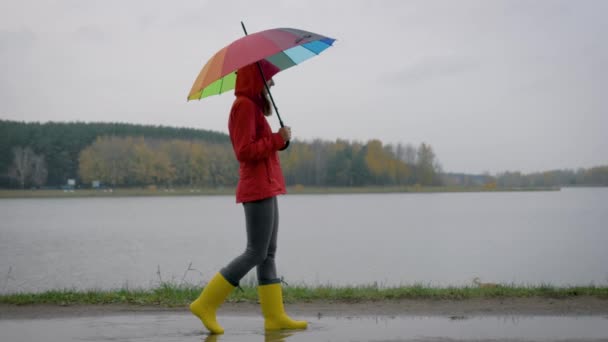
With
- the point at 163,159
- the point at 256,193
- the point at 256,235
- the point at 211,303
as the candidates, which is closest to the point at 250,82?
the point at 256,193

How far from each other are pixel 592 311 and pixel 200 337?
365 centimetres

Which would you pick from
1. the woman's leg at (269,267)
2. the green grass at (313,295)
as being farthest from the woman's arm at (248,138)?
the green grass at (313,295)

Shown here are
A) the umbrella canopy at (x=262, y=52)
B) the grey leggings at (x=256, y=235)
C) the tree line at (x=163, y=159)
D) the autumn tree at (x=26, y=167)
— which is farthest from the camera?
the tree line at (x=163, y=159)

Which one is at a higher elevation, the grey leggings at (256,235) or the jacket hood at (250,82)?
the jacket hood at (250,82)

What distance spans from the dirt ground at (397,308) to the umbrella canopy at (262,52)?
7.72 ft

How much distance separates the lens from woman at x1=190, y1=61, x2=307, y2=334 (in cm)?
470

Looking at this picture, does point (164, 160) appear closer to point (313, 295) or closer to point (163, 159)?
point (163, 159)

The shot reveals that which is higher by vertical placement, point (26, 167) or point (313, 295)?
point (26, 167)

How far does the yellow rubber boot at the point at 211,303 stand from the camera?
4867mm

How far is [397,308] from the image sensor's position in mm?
6082

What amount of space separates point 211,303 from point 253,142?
4.36 ft

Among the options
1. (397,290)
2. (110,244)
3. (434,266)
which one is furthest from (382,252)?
(397,290)

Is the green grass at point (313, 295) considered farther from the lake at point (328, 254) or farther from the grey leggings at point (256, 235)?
the lake at point (328, 254)

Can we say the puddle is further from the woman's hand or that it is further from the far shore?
the far shore
